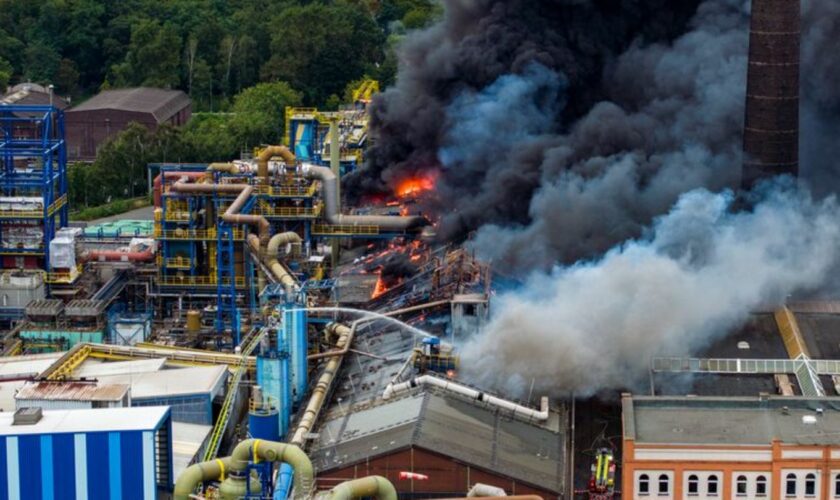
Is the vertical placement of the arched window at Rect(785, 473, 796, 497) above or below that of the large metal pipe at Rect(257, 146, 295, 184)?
below

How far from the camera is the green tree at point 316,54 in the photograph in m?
137

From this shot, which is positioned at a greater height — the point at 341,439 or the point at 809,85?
the point at 809,85

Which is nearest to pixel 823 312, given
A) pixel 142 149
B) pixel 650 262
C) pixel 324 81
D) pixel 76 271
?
pixel 650 262

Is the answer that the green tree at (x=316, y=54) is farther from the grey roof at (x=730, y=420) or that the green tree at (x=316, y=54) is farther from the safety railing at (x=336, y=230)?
the grey roof at (x=730, y=420)

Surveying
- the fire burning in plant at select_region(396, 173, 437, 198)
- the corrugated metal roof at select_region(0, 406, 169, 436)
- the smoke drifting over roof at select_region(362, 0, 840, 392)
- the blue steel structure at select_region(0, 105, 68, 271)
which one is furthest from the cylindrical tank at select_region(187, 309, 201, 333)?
the corrugated metal roof at select_region(0, 406, 169, 436)

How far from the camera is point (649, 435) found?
6175cm

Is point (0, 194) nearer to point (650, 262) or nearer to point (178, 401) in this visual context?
point (178, 401)

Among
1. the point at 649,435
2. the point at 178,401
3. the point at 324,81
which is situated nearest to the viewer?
the point at 649,435

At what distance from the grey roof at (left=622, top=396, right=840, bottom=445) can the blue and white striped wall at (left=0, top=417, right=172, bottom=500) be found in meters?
13.9

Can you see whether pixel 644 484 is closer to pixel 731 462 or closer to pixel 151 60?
pixel 731 462

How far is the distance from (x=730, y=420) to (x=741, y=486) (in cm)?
253

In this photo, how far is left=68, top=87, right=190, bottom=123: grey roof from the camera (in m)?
129

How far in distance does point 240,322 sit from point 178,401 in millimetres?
14430

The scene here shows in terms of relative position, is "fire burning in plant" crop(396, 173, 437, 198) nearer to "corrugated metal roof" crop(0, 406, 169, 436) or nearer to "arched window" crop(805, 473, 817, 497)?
"corrugated metal roof" crop(0, 406, 169, 436)
